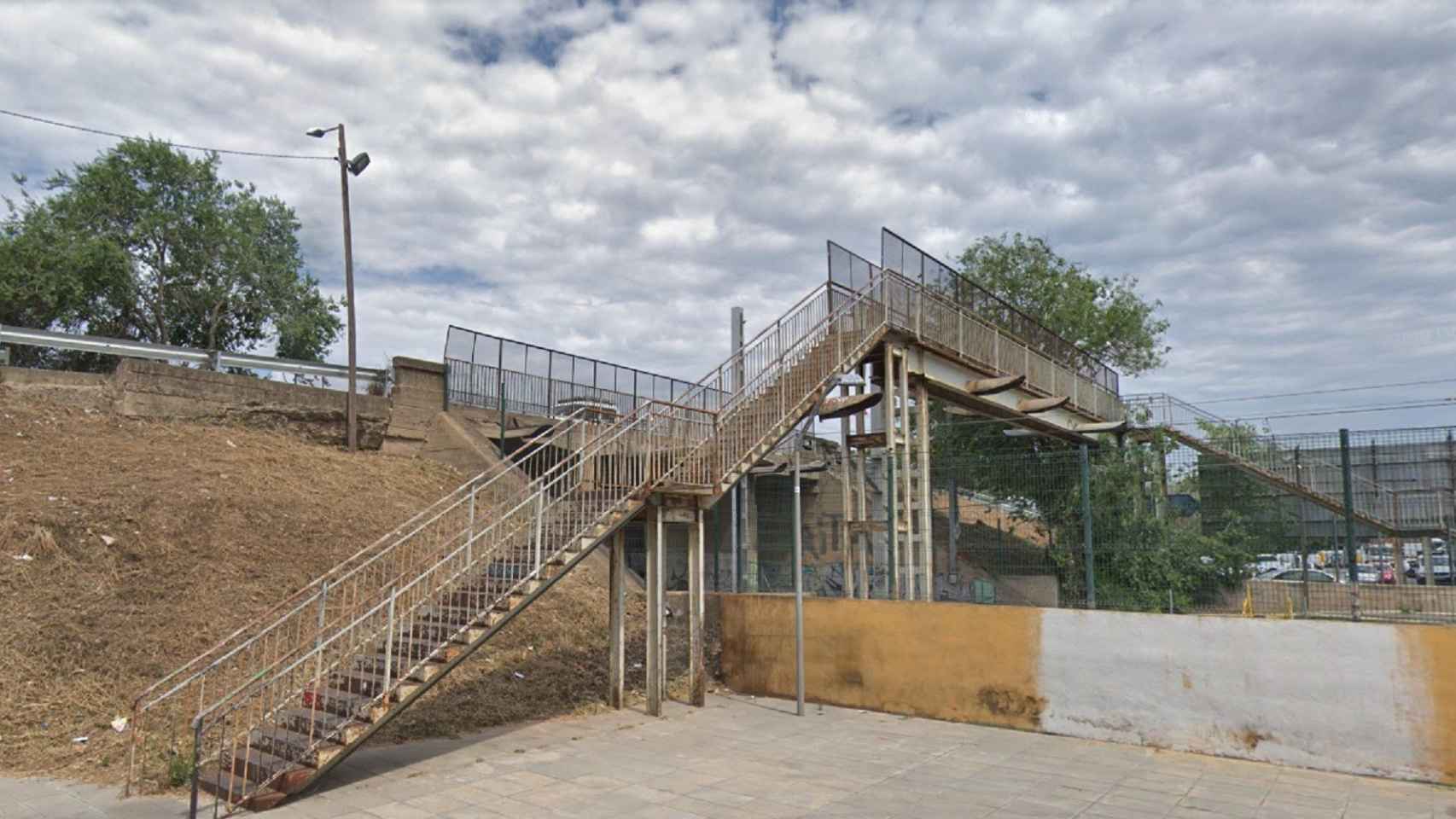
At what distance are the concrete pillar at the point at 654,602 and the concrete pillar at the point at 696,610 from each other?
509mm

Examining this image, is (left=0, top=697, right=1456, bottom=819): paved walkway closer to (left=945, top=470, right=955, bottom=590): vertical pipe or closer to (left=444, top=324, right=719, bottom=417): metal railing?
(left=945, top=470, right=955, bottom=590): vertical pipe

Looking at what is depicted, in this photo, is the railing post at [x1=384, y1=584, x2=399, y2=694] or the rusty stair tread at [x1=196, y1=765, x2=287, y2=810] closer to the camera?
the rusty stair tread at [x1=196, y1=765, x2=287, y2=810]

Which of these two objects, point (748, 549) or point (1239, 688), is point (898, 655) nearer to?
point (1239, 688)

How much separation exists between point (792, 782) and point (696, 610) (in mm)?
4059

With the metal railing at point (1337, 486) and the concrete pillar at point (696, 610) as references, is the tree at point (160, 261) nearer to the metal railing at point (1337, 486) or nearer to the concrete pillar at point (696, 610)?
the concrete pillar at point (696, 610)

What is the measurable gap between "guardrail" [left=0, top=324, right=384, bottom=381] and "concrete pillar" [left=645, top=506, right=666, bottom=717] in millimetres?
10274

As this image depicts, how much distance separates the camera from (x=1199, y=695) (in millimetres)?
9758

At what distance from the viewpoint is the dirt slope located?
9.45m

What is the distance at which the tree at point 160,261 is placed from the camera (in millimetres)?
27422

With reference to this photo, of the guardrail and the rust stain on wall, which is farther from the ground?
the guardrail

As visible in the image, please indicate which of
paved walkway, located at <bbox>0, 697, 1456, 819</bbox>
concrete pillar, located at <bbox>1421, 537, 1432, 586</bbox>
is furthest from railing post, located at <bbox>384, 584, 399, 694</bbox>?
concrete pillar, located at <bbox>1421, 537, 1432, 586</bbox>

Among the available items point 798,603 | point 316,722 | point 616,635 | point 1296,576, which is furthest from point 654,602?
point 1296,576

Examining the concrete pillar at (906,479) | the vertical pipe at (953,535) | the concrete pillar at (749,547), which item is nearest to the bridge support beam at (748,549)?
the concrete pillar at (749,547)

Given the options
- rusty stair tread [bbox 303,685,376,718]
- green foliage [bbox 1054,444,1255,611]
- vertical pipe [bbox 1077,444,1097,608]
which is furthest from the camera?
green foliage [bbox 1054,444,1255,611]
